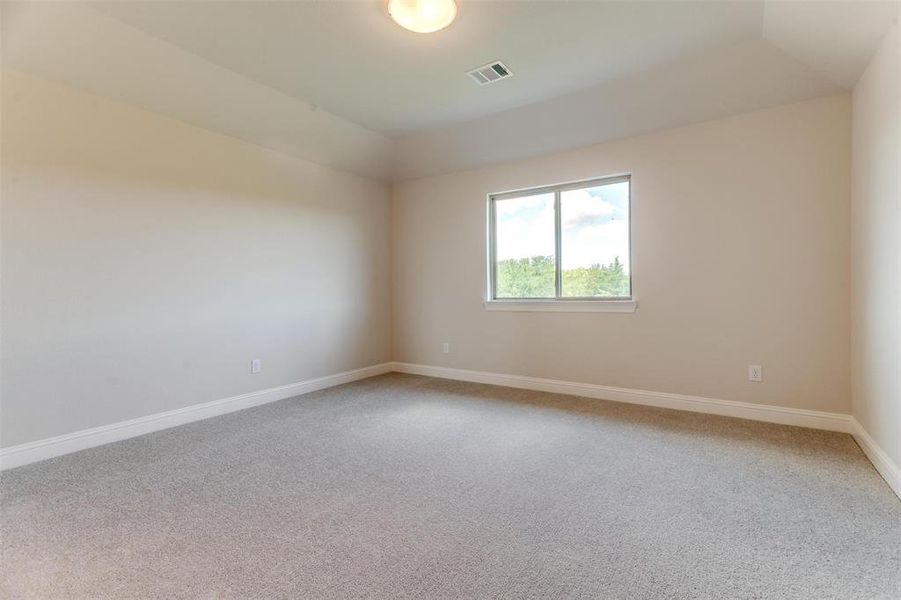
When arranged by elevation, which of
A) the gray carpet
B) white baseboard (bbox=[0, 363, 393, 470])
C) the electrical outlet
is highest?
the electrical outlet

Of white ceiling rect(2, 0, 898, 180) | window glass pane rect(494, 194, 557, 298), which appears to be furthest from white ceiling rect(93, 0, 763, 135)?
window glass pane rect(494, 194, 557, 298)

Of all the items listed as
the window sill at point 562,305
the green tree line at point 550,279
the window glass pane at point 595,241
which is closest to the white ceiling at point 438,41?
the window glass pane at point 595,241

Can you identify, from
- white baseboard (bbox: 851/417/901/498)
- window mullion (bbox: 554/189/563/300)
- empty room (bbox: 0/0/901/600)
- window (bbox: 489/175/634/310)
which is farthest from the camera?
window mullion (bbox: 554/189/563/300)

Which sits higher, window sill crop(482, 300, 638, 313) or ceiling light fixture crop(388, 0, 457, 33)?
ceiling light fixture crop(388, 0, 457, 33)

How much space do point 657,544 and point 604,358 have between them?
2.32 m

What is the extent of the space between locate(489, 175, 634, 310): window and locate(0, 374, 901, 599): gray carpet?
149cm

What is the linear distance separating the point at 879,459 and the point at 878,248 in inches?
46.0

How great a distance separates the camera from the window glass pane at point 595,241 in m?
3.76

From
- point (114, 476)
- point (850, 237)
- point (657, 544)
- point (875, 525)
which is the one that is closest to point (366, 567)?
point (657, 544)

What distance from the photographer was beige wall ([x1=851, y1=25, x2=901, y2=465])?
79.3 inches

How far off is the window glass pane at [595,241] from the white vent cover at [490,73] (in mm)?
1436

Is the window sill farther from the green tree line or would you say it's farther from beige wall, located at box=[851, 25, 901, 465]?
beige wall, located at box=[851, 25, 901, 465]

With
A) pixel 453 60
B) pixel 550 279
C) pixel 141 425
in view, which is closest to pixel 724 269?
pixel 550 279

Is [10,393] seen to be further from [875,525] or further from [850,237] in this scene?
[850,237]
